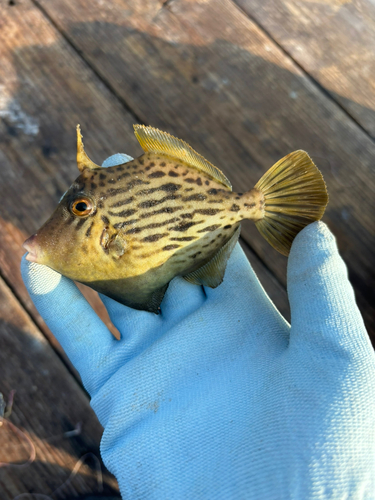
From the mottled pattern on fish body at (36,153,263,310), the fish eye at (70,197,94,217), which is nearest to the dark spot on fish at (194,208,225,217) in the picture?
the mottled pattern on fish body at (36,153,263,310)

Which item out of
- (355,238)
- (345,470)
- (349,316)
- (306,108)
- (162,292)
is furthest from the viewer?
(306,108)

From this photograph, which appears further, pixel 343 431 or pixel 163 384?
pixel 163 384

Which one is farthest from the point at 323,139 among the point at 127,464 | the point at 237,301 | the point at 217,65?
the point at 127,464

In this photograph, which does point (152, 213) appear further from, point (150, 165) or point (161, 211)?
point (150, 165)

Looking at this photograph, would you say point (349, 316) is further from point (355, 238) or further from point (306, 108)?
point (306, 108)

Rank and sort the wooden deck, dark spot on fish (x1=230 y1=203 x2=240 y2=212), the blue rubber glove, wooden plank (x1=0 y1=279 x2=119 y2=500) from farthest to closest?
the wooden deck → wooden plank (x1=0 y1=279 x2=119 y2=500) → dark spot on fish (x1=230 y1=203 x2=240 y2=212) → the blue rubber glove

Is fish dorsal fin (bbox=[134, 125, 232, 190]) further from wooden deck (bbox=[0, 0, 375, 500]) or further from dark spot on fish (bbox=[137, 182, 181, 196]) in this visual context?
wooden deck (bbox=[0, 0, 375, 500])

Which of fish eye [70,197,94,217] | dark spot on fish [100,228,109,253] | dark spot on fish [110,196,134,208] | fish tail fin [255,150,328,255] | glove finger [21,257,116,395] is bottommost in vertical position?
glove finger [21,257,116,395]

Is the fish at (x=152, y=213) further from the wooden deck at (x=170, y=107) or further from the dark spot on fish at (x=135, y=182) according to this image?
the wooden deck at (x=170, y=107)
